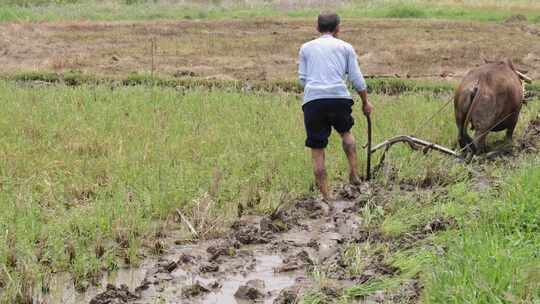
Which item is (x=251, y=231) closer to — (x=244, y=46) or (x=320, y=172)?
(x=320, y=172)

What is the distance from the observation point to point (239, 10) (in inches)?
984

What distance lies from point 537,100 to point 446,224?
6232 mm

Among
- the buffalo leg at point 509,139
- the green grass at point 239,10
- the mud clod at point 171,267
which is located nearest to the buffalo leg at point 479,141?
the buffalo leg at point 509,139

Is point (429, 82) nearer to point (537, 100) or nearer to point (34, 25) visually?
point (537, 100)

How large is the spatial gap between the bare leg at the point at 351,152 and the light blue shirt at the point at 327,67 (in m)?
0.41

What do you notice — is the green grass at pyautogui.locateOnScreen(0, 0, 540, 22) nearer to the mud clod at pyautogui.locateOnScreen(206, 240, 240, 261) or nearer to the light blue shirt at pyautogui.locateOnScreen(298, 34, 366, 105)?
the light blue shirt at pyautogui.locateOnScreen(298, 34, 366, 105)

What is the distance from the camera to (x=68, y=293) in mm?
4559

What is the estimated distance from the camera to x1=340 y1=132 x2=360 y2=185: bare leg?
21.6 feet

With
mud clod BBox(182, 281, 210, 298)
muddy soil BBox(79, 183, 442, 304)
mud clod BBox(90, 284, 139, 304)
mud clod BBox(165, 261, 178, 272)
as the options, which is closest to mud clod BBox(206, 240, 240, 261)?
muddy soil BBox(79, 183, 442, 304)

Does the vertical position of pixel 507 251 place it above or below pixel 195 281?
above

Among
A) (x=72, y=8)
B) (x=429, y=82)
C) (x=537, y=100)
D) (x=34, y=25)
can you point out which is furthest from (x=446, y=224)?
(x=72, y=8)

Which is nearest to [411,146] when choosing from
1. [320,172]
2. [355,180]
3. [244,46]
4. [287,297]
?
[355,180]

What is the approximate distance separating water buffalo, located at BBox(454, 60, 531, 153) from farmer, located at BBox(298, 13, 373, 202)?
1.70 metres

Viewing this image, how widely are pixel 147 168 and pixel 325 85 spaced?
167 cm
